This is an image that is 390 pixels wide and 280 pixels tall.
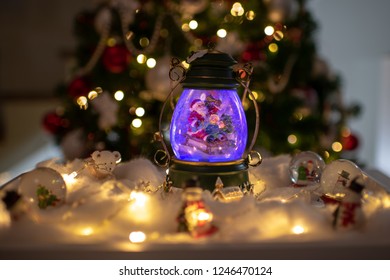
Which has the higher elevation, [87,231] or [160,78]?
[160,78]

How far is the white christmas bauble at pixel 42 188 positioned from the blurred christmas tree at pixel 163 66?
1.22 metres

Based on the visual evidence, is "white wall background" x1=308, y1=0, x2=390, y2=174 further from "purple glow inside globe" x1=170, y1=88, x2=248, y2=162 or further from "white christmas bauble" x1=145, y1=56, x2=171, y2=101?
"purple glow inside globe" x1=170, y1=88, x2=248, y2=162

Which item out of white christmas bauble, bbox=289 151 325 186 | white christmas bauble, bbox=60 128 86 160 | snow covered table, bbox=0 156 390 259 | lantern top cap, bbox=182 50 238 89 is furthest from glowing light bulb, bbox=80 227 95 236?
white christmas bauble, bbox=60 128 86 160

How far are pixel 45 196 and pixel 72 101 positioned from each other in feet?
5.33

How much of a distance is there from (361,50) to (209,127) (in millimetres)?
2902

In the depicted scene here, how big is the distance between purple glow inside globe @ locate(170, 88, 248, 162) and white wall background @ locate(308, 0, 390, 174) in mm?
2627

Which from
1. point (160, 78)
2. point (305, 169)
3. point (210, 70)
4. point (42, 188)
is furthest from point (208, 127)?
point (160, 78)

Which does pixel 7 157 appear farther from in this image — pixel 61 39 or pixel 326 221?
pixel 326 221

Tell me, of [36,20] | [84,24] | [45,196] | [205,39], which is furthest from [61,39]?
[45,196]

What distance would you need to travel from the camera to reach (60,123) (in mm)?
2562

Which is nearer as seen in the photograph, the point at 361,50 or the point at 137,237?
the point at 137,237

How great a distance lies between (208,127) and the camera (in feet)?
3.60

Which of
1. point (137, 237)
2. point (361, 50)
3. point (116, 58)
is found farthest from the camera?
point (361, 50)

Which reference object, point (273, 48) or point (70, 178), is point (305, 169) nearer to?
point (70, 178)
